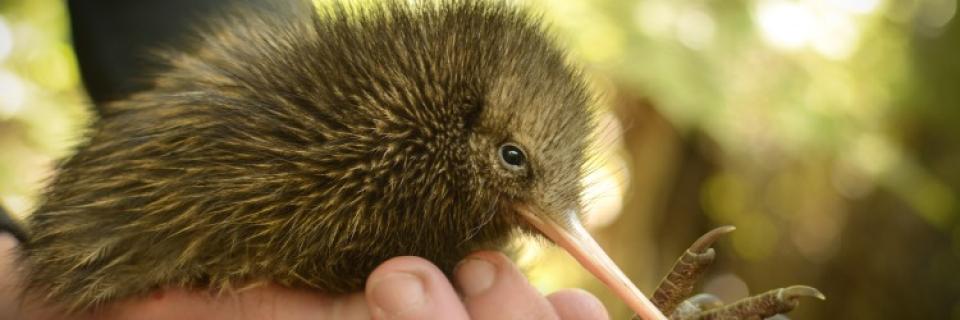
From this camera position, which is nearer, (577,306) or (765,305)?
(577,306)

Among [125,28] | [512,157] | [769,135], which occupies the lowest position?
[125,28]

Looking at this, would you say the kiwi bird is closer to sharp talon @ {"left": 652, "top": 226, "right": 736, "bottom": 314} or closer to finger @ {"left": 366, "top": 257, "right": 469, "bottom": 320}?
finger @ {"left": 366, "top": 257, "right": 469, "bottom": 320}

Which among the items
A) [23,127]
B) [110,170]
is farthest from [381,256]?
[23,127]

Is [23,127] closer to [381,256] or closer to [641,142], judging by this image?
[641,142]

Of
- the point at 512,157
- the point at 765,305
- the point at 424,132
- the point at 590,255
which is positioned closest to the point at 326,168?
the point at 424,132

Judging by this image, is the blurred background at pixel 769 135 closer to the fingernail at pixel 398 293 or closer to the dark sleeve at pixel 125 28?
the dark sleeve at pixel 125 28

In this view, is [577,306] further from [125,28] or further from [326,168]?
[125,28]

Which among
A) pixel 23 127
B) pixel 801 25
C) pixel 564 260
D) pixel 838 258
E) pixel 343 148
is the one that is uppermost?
pixel 801 25
